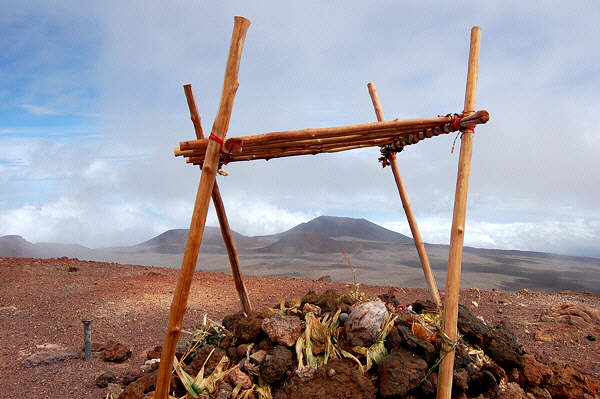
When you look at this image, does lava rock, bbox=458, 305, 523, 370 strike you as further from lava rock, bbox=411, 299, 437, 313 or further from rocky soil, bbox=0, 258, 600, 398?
rocky soil, bbox=0, 258, 600, 398

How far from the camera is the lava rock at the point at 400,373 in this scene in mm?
4133

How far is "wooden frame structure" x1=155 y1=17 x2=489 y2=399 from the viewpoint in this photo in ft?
13.3

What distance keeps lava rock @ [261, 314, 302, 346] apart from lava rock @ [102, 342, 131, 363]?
3268mm

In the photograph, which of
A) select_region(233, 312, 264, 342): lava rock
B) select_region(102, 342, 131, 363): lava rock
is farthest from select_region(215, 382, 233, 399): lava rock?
select_region(102, 342, 131, 363): lava rock

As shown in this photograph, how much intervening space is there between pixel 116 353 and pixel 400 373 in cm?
472

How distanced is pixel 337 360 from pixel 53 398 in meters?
3.81

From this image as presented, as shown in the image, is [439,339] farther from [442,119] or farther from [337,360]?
[442,119]

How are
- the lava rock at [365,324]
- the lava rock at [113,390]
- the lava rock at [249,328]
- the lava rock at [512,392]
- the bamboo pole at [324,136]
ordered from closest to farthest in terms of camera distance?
the bamboo pole at [324,136] < the lava rock at [365,324] < the lava rock at [512,392] < the lava rock at [249,328] < the lava rock at [113,390]

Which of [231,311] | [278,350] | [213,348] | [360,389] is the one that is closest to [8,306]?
[231,311]

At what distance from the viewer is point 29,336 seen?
803 centimetres

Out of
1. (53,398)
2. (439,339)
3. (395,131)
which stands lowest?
(53,398)

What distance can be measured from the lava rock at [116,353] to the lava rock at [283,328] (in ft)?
10.7

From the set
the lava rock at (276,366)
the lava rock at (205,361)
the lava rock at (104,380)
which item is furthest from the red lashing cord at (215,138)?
the lava rock at (104,380)

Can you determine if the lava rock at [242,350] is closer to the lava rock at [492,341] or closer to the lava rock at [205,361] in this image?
the lava rock at [205,361]
